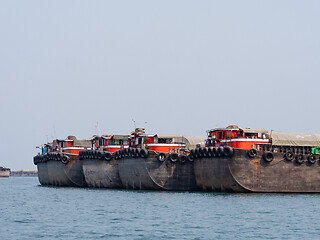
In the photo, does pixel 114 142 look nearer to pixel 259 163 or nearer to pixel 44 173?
pixel 44 173

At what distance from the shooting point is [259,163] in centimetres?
5050

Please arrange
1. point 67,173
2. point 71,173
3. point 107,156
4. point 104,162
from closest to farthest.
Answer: point 107,156
point 104,162
point 71,173
point 67,173

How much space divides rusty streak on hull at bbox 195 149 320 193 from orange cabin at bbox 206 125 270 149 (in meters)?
1.96

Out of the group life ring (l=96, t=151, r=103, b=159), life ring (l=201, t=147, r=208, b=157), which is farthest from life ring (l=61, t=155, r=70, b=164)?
life ring (l=201, t=147, r=208, b=157)

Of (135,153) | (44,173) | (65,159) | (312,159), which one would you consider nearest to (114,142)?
(65,159)

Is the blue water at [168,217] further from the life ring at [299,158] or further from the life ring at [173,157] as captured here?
the life ring at [173,157]

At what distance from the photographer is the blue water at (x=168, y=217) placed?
102ft

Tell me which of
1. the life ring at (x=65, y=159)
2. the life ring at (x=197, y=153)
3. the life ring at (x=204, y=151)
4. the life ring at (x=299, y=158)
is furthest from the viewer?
the life ring at (x=65, y=159)

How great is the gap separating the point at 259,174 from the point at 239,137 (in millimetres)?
4314

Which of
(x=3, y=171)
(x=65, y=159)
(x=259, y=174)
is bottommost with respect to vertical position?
(x=3, y=171)

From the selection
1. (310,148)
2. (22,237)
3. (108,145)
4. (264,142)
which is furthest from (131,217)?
(108,145)

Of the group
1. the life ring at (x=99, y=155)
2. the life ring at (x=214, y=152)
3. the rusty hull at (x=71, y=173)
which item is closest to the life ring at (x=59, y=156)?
the rusty hull at (x=71, y=173)

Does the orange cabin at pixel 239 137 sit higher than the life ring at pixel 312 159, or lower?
higher

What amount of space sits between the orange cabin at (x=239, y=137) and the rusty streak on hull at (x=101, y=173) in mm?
13884
